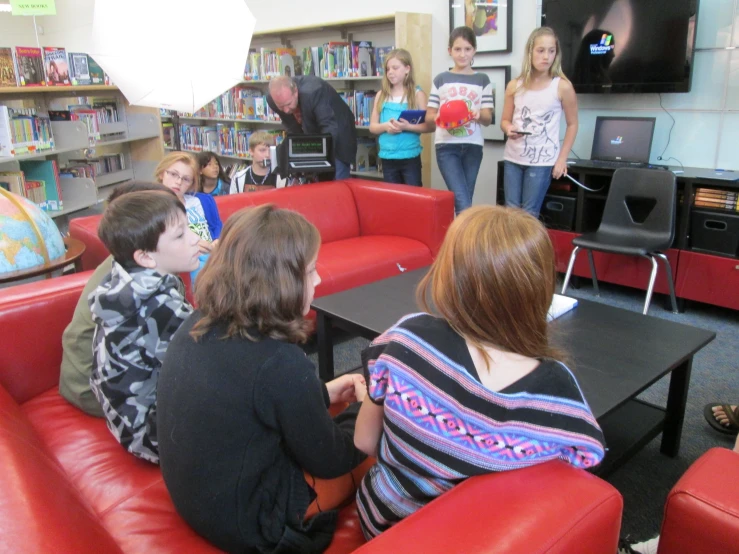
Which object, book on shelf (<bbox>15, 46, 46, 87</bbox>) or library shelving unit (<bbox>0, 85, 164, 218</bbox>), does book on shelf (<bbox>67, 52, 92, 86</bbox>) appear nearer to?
library shelving unit (<bbox>0, 85, 164, 218</bbox>)

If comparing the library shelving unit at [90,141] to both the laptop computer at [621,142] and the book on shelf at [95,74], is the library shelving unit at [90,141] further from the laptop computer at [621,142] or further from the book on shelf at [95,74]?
the laptop computer at [621,142]

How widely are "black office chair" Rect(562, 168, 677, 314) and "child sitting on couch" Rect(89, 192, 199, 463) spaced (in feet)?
7.89

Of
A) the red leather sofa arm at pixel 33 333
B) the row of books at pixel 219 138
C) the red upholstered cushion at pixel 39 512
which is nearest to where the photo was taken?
the red upholstered cushion at pixel 39 512

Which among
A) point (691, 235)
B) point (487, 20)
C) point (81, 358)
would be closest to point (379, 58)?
point (487, 20)

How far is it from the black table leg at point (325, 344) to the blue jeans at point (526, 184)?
1709 millimetres

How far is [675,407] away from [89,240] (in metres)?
2.32

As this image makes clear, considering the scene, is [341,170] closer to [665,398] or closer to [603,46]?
[603,46]

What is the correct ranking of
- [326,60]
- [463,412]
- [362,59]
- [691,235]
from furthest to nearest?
[326,60] → [362,59] → [691,235] → [463,412]

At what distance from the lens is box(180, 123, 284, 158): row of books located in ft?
18.8

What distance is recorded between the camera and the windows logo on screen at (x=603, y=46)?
11.5 feet

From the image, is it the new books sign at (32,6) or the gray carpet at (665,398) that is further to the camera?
the new books sign at (32,6)

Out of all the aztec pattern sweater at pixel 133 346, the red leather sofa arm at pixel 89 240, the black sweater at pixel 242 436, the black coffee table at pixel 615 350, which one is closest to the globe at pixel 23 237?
the red leather sofa arm at pixel 89 240

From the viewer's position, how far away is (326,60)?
4812 millimetres

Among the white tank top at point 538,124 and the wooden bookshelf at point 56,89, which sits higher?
the wooden bookshelf at point 56,89
